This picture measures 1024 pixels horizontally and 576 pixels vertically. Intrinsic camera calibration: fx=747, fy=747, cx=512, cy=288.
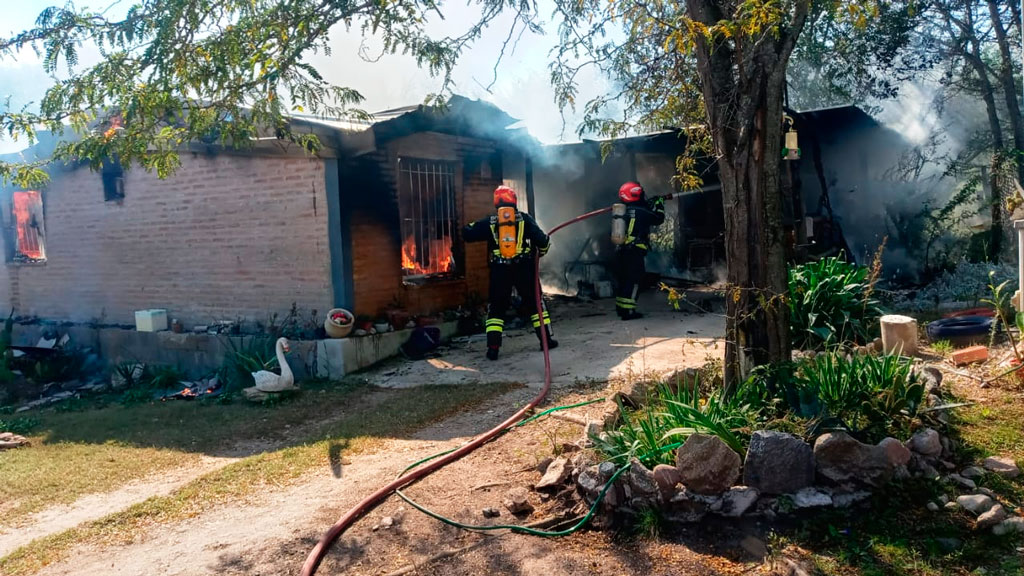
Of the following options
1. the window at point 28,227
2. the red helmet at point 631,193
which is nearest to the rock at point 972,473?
the red helmet at point 631,193

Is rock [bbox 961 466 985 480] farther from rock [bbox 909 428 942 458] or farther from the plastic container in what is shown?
the plastic container

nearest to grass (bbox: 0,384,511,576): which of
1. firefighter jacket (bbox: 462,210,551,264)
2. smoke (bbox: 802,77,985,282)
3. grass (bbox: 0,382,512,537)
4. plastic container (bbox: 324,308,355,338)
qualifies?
grass (bbox: 0,382,512,537)

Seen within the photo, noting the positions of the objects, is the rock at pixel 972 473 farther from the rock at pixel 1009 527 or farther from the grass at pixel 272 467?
the grass at pixel 272 467

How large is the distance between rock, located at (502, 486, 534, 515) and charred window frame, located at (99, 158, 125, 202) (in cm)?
1021

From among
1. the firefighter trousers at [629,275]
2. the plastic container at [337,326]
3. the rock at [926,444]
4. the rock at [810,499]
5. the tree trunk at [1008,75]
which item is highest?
the tree trunk at [1008,75]

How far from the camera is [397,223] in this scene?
10.8 meters

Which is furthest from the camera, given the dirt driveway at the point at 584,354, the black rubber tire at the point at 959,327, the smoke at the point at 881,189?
the smoke at the point at 881,189

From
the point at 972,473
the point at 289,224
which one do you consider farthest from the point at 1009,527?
the point at 289,224

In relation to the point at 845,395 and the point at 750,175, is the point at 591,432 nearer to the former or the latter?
the point at 845,395

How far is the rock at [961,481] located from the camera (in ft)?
13.4

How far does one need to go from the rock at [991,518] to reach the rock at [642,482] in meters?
1.55

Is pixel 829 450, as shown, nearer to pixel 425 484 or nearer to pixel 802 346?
pixel 425 484

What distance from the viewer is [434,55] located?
7.09 m

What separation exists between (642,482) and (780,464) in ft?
2.45
